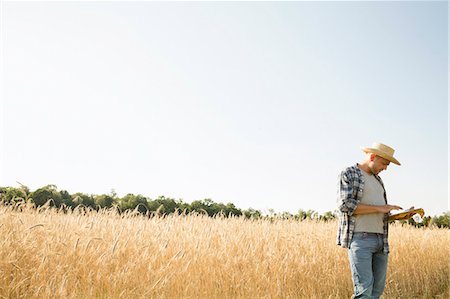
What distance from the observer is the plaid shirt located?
4672 mm

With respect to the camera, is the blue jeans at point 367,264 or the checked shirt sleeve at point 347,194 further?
the checked shirt sleeve at point 347,194

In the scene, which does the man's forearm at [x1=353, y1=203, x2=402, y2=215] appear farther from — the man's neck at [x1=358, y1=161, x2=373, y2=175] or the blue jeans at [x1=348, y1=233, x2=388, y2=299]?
the man's neck at [x1=358, y1=161, x2=373, y2=175]

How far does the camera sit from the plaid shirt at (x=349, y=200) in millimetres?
4672

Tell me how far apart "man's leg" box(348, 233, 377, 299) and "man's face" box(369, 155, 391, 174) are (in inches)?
29.7

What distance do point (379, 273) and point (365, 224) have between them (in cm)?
55

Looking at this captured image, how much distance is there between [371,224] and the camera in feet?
15.3

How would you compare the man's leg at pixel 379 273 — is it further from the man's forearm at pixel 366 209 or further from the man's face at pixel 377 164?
the man's face at pixel 377 164

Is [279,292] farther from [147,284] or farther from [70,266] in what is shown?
[70,266]

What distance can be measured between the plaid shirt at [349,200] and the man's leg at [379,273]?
0.09 metres

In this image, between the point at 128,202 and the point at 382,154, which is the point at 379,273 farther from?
the point at 128,202

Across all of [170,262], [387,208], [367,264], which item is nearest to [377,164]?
[387,208]

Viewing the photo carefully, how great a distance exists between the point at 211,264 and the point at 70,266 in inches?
76.1

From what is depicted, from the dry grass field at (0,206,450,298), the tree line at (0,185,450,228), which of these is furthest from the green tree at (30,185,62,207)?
the dry grass field at (0,206,450,298)

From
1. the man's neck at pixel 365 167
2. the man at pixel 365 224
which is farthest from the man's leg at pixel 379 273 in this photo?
the man's neck at pixel 365 167
